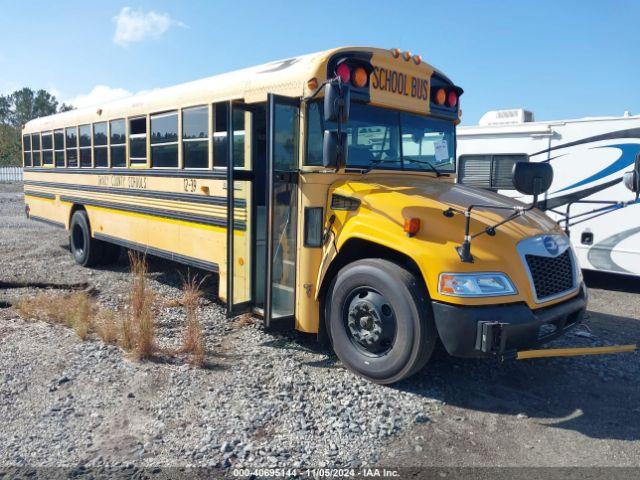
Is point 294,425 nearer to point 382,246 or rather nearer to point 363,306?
point 363,306

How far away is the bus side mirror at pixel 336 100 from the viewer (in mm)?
3867

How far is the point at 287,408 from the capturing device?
3697 mm

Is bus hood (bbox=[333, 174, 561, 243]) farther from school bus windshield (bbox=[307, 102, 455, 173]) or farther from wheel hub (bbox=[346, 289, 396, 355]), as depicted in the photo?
wheel hub (bbox=[346, 289, 396, 355])

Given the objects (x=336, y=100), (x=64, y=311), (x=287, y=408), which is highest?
(x=336, y=100)

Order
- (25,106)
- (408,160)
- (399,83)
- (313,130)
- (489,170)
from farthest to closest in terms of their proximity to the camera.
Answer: (25,106)
(489,170)
(408,160)
(399,83)
(313,130)

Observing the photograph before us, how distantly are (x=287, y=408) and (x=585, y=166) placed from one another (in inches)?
245

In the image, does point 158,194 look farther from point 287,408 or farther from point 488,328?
point 488,328

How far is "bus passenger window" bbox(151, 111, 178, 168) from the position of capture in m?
6.06

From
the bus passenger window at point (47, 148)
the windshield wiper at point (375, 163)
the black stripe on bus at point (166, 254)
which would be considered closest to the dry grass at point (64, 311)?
the black stripe on bus at point (166, 254)

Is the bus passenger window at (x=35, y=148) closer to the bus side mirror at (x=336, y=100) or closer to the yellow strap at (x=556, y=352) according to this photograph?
the bus side mirror at (x=336, y=100)

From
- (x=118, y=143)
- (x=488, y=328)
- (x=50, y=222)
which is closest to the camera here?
(x=488, y=328)

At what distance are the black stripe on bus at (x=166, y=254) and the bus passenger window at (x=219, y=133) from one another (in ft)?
3.40

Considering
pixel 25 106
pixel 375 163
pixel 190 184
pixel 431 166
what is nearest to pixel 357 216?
pixel 375 163

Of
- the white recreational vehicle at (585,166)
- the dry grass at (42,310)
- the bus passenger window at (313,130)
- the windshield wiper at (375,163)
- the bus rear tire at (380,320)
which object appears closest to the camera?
the bus rear tire at (380,320)
